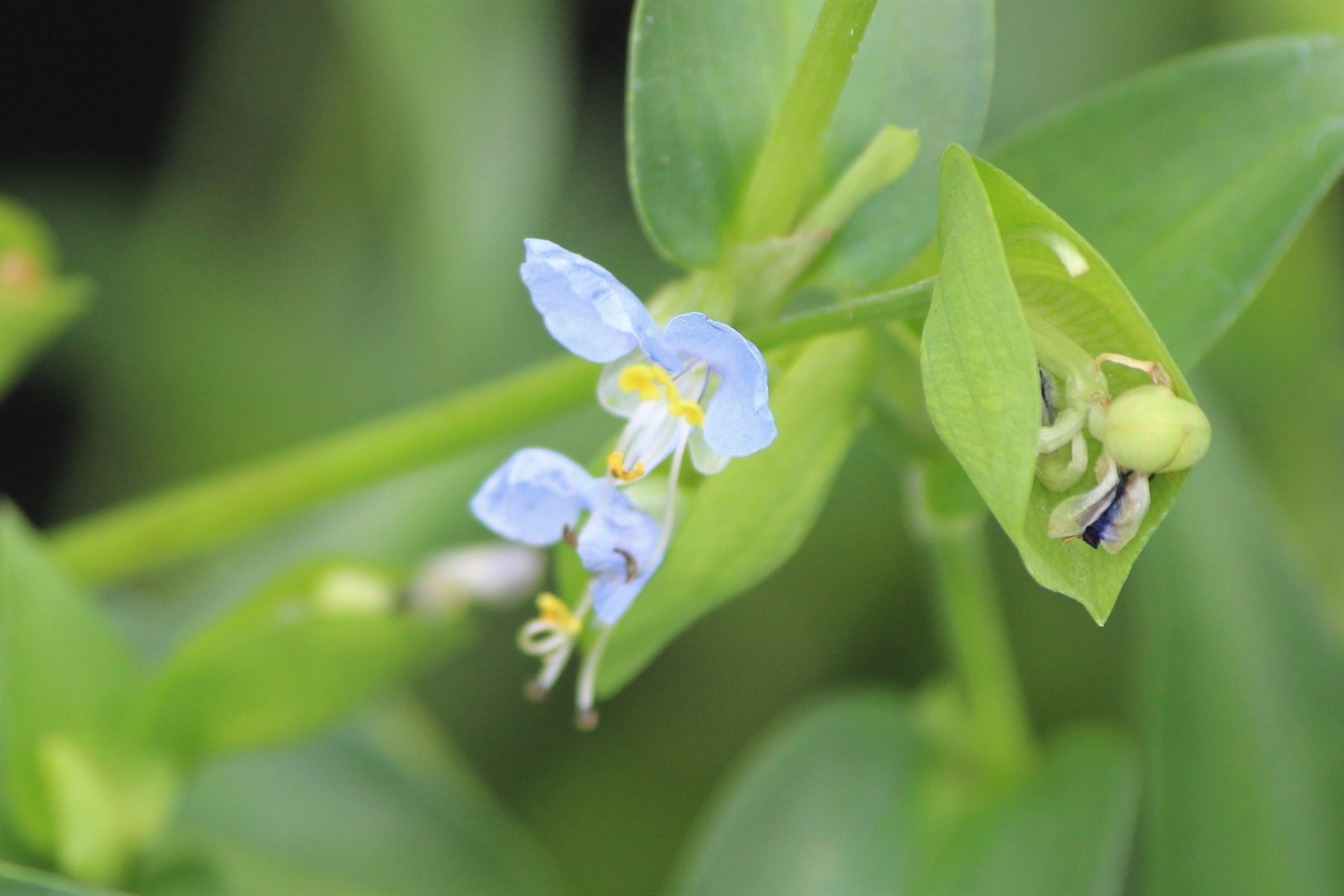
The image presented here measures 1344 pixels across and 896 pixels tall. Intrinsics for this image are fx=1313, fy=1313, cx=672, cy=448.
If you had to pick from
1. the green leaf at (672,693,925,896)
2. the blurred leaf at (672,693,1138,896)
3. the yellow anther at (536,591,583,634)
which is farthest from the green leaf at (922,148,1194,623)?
the green leaf at (672,693,925,896)

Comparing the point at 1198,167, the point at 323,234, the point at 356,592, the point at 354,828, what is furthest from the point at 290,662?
the point at 323,234

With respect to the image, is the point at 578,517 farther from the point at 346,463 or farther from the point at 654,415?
the point at 346,463

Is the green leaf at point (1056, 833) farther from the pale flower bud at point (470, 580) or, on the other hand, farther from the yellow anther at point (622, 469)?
the yellow anther at point (622, 469)

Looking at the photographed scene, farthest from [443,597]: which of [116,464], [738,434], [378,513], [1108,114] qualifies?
[116,464]

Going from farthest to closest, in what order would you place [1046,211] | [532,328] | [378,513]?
[532,328]
[378,513]
[1046,211]

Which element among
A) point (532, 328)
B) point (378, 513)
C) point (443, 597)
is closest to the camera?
point (443, 597)

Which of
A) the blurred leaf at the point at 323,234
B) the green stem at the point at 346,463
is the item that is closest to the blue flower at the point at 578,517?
the green stem at the point at 346,463

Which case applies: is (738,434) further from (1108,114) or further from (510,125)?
(510,125)
